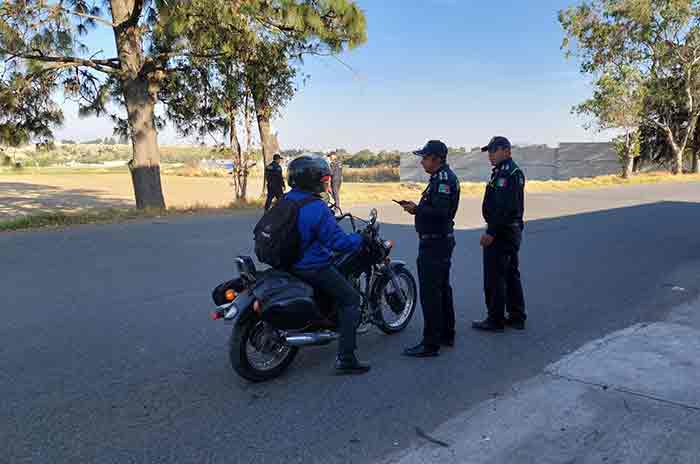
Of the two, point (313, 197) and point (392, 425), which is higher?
point (313, 197)

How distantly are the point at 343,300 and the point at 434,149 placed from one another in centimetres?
141

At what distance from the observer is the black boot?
4402mm

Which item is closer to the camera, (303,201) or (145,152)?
(303,201)

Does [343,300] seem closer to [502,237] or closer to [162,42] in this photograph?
[502,237]

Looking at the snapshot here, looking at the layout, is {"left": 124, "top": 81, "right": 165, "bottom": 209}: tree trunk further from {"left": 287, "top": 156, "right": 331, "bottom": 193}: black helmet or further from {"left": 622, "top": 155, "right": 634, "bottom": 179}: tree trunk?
{"left": 622, "top": 155, "right": 634, "bottom": 179}: tree trunk

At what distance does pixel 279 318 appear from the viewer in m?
4.16

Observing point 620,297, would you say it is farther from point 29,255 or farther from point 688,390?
point 29,255

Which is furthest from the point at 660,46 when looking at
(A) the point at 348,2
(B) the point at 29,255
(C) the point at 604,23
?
(B) the point at 29,255

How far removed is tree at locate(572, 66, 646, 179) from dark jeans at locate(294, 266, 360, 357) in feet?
106

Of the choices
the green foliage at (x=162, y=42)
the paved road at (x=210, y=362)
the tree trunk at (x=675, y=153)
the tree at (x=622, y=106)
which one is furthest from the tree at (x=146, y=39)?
the tree trunk at (x=675, y=153)

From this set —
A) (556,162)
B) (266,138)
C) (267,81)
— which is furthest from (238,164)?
(556,162)

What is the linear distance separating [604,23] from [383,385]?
3738 cm

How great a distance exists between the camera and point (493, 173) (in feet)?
17.4

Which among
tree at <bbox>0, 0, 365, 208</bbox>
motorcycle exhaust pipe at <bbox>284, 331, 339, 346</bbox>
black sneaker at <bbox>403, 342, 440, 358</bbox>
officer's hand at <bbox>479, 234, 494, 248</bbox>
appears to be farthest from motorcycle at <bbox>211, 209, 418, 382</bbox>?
tree at <bbox>0, 0, 365, 208</bbox>
